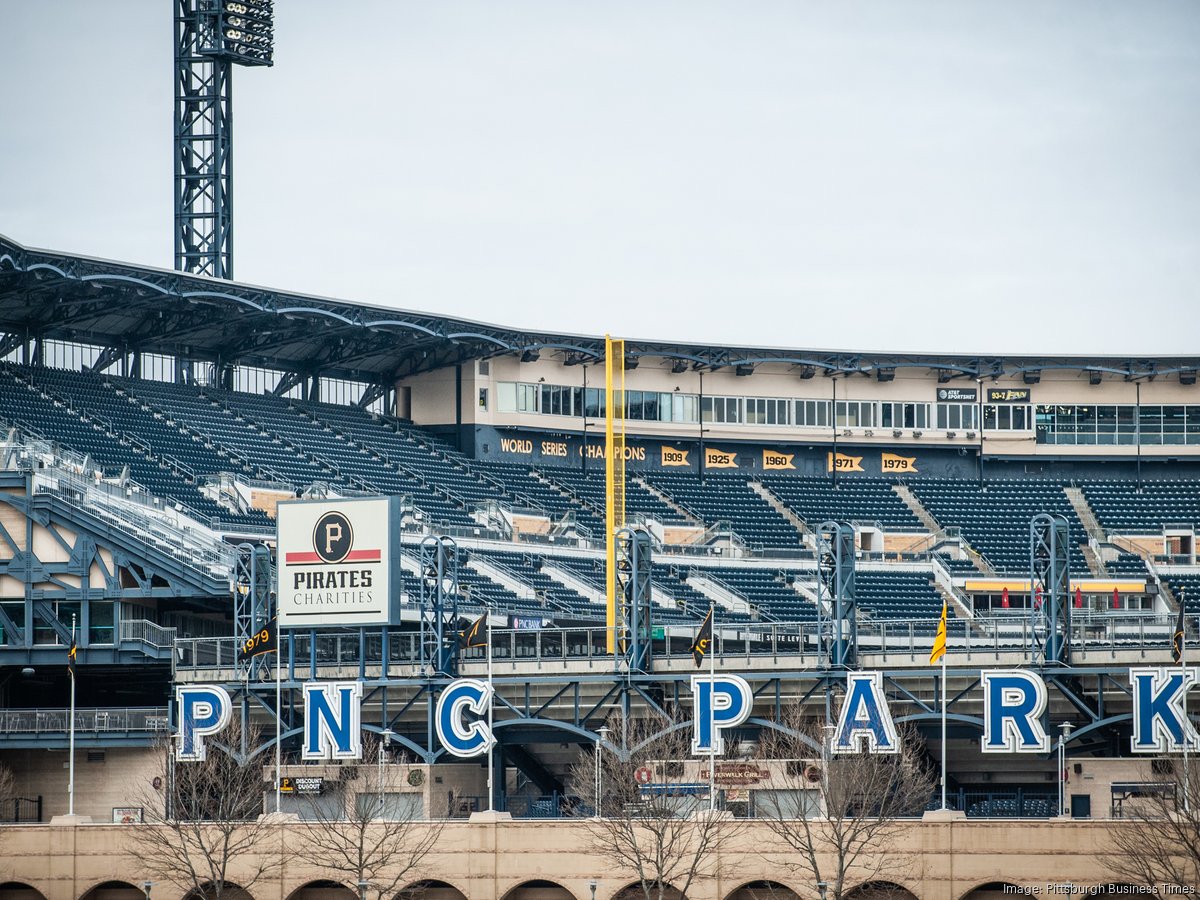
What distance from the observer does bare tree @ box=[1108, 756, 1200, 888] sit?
201 ft

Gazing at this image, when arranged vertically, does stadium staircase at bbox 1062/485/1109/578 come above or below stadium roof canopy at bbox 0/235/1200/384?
below

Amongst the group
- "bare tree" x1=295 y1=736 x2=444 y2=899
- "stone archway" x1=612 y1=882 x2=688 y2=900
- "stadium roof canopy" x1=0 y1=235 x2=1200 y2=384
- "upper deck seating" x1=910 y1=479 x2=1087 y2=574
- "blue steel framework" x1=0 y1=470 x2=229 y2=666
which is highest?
"stadium roof canopy" x1=0 y1=235 x2=1200 y2=384

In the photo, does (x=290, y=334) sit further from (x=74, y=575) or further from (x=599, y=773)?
(x=599, y=773)

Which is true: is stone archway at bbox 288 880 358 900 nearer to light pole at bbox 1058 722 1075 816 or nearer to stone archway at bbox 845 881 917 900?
stone archway at bbox 845 881 917 900

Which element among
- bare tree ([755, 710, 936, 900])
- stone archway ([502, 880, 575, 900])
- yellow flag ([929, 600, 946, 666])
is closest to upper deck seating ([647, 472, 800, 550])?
bare tree ([755, 710, 936, 900])

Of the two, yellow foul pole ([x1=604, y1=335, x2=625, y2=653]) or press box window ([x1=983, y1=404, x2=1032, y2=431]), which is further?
press box window ([x1=983, y1=404, x2=1032, y2=431])

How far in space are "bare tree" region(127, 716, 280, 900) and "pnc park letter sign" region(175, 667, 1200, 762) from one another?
7.43ft

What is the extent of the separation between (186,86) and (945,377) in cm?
4478

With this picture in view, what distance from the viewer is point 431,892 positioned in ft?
230

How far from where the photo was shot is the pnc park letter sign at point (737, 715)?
68812 mm

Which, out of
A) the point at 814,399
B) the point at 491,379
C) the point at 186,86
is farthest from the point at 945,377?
the point at 186,86

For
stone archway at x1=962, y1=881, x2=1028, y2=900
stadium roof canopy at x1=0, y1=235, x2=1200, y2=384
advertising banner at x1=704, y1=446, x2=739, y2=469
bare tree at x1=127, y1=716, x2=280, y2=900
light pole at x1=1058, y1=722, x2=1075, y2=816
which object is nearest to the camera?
stone archway at x1=962, y1=881, x2=1028, y2=900

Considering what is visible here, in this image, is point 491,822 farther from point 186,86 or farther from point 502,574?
point 186,86

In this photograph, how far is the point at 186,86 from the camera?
112688mm
